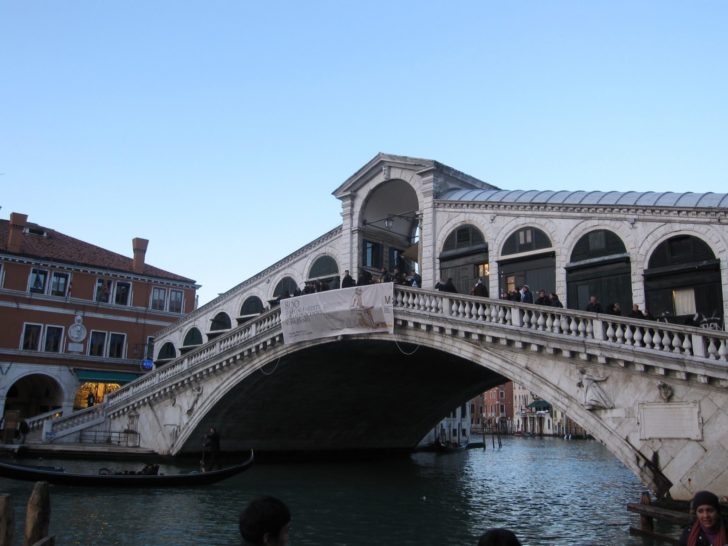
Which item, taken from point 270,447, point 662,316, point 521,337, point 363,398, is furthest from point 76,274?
→ point 662,316

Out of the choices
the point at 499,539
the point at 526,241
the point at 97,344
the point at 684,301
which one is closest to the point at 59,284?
the point at 97,344

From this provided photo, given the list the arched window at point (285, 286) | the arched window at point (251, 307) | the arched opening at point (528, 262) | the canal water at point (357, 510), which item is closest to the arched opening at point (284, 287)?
the arched window at point (285, 286)

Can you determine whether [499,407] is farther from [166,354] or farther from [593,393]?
[593,393]

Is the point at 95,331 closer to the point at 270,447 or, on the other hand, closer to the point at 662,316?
the point at 270,447

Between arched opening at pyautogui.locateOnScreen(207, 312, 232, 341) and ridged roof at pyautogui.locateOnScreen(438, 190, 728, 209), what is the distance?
12.9 m

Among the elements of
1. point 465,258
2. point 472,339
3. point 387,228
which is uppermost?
point 387,228

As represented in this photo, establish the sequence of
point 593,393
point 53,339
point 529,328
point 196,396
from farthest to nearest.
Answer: point 53,339 < point 196,396 < point 529,328 < point 593,393

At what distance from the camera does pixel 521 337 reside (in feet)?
51.4

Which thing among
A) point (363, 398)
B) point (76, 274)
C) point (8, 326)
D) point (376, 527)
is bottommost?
point (376, 527)

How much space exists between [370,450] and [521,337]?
18.7 m

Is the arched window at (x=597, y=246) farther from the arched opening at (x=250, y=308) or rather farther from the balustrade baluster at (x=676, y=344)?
the arched opening at (x=250, y=308)

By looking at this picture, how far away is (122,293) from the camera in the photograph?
34.1m

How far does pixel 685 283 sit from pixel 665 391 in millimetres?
3842

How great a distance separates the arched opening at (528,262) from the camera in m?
19.0
